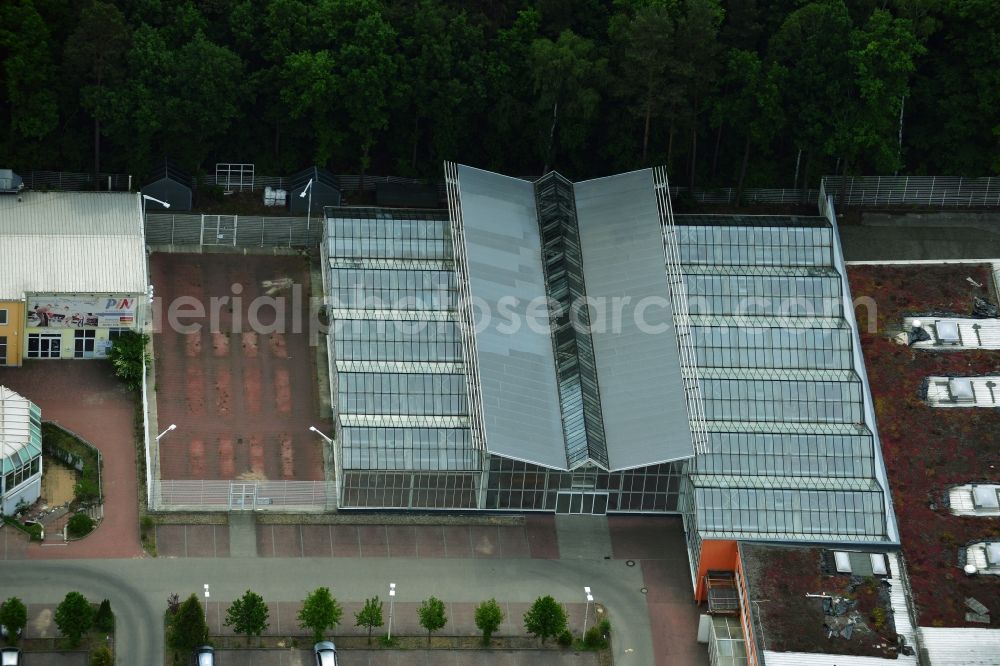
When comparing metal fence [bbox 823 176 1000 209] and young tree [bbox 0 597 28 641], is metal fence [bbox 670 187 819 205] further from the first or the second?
young tree [bbox 0 597 28 641]

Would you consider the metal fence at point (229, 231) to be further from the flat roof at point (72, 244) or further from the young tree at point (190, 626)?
the young tree at point (190, 626)

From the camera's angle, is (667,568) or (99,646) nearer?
(99,646)

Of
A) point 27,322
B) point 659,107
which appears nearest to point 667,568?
point 659,107

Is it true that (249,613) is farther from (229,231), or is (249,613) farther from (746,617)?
(229,231)

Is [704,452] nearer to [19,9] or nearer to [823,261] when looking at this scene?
[823,261]

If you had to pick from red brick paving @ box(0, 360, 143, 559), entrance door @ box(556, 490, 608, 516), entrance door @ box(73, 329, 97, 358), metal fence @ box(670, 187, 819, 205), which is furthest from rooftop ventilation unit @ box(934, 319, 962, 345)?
entrance door @ box(73, 329, 97, 358)
